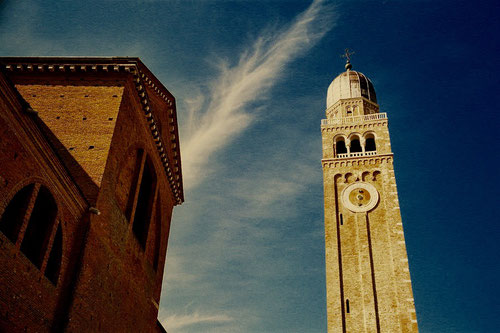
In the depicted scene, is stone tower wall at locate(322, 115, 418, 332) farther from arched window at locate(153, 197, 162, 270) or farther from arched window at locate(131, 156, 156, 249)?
arched window at locate(131, 156, 156, 249)

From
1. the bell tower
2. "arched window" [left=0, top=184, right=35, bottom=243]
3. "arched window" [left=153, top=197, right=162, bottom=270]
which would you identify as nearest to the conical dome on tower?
the bell tower

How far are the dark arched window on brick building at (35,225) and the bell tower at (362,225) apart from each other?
19.8m

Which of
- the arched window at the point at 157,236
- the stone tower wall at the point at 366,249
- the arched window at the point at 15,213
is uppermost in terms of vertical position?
the stone tower wall at the point at 366,249

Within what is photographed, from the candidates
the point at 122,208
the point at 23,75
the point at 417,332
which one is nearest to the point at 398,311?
the point at 417,332

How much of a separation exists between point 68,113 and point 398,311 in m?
20.7

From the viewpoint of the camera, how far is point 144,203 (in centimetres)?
1449

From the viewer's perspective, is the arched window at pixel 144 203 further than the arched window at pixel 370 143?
No

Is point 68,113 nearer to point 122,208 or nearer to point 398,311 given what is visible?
point 122,208

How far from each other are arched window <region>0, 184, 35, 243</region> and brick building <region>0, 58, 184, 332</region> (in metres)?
0.02

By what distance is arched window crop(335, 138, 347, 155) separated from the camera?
33.5 metres

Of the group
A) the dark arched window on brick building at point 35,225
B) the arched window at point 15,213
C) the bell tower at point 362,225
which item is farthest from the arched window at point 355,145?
the arched window at point 15,213

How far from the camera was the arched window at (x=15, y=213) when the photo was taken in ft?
25.0

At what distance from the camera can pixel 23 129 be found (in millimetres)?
8070

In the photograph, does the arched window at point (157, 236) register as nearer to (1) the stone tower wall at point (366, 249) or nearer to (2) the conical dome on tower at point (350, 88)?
(1) the stone tower wall at point (366, 249)
